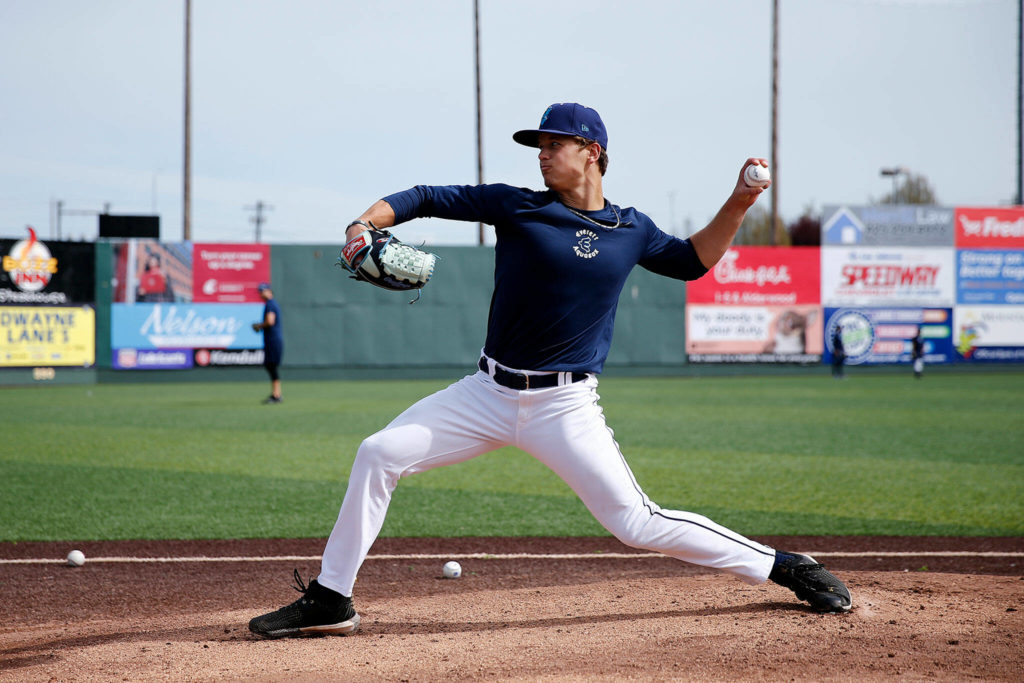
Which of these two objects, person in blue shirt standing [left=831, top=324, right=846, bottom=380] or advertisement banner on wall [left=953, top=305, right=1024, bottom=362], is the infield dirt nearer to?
person in blue shirt standing [left=831, top=324, right=846, bottom=380]

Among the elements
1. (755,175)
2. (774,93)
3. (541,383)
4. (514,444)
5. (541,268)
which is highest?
(774,93)

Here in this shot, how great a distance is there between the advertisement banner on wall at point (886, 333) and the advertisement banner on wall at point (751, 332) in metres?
0.61

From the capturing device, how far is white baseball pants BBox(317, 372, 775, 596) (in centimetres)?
376

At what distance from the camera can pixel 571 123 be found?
3824 mm

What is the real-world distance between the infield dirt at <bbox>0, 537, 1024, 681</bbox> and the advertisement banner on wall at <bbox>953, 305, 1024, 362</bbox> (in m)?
25.5

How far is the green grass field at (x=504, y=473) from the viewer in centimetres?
705

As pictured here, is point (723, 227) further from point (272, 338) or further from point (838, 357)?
point (838, 357)

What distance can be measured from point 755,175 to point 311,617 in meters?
2.54

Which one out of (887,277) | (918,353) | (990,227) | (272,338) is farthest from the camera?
(990,227)

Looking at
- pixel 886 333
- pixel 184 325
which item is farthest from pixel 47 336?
pixel 886 333

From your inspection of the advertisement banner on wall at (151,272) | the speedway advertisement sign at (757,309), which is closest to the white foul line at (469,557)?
the advertisement banner on wall at (151,272)

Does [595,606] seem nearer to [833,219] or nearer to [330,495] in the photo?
[330,495]

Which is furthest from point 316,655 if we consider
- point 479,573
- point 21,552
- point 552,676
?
point 21,552

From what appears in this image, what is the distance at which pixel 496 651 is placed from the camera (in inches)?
146
